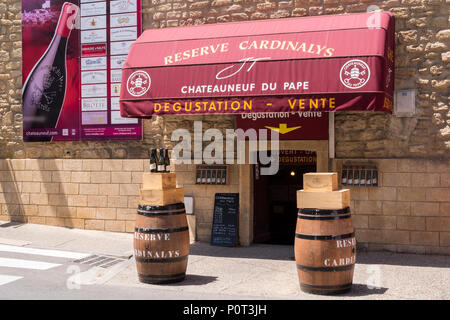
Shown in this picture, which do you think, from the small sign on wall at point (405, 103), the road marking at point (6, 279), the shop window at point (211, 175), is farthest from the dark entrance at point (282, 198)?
the road marking at point (6, 279)

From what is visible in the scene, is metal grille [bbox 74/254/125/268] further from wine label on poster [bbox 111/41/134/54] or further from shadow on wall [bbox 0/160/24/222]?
wine label on poster [bbox 111/41/134/54]

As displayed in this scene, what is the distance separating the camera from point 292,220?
11.2m

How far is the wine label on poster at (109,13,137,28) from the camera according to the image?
10195mm

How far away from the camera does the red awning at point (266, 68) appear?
25.4ft

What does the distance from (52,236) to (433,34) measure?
7.66 meters

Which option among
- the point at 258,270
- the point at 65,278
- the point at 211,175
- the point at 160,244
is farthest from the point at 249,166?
the point at 65,278

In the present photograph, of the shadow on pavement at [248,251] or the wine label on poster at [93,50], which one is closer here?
the shadow on pavement at [248,251]

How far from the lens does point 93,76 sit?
10.4 meters

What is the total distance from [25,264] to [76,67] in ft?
14.5

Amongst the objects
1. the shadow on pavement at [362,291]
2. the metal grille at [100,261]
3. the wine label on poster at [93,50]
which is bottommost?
the shadow on pavement at [362,291]

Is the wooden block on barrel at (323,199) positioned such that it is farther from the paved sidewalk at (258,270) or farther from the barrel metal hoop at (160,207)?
the barrel metal hoop at (160,207)

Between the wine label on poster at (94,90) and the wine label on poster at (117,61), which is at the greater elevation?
the wine label on poster at (117,61)

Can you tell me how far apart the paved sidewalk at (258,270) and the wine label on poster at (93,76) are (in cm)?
301
